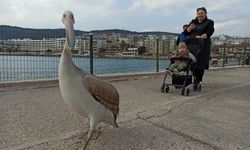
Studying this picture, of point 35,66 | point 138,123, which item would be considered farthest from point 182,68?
point 35,66

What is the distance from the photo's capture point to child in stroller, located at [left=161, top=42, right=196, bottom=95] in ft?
23.8

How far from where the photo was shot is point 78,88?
10.3 feet

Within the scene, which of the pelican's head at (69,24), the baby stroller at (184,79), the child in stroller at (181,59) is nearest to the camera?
the pelican's head at (69,24)

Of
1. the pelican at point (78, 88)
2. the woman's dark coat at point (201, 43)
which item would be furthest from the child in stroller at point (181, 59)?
the pelican at point (78, 88)

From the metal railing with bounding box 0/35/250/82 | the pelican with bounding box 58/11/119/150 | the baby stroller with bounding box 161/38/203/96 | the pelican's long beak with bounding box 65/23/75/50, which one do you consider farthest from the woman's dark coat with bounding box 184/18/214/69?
the pelican's long beak with bounding box 65/23/75/50

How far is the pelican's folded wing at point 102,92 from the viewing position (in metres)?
3.25

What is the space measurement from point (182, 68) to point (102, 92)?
4.29 meters

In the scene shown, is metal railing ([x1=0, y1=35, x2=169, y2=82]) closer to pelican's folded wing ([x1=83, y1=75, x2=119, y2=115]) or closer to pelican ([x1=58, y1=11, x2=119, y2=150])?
pelican's folded wing ([x1=83, y1=75, x2=119, y2=115])

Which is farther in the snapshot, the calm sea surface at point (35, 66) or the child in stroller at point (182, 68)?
the calm sea surface at point (35, 66)

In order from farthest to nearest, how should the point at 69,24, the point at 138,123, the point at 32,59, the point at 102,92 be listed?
the point at 32,59, the point at 138,123, the point at 102,92, the point at 69,24

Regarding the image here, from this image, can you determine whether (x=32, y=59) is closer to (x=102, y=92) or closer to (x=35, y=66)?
(x=35, y=66)

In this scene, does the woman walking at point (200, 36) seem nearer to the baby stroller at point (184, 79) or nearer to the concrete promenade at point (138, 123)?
the baby stroller at point (184, 79)

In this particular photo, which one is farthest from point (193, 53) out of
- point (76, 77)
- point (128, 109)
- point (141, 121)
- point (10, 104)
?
point (76, 77)

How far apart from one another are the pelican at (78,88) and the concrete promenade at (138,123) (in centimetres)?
46
